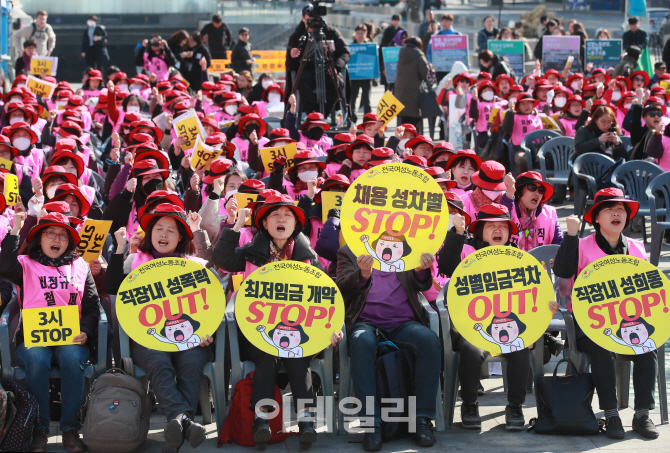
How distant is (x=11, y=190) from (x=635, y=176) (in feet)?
20.7

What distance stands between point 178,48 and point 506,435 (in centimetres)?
1696

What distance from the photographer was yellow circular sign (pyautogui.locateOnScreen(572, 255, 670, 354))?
5.49m

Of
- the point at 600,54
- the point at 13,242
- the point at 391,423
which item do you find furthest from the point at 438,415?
the point at 600,54

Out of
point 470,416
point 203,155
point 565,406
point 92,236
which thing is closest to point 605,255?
point 565,406

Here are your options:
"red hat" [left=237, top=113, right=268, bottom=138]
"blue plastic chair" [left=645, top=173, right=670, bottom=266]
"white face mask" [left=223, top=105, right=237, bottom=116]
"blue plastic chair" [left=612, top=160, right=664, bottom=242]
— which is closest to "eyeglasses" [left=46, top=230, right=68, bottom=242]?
"red hat" [left=237, top=113, right=268, bottom=138]

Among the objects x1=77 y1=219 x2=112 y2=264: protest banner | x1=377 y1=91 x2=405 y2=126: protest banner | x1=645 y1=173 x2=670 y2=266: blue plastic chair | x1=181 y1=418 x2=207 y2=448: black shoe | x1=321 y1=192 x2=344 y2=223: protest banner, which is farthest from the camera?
x1=377 y1=91 x2=405 y2=126: protest banner

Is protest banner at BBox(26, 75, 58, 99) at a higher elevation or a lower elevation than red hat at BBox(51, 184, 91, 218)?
higher

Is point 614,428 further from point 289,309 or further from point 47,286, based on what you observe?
point 47,286

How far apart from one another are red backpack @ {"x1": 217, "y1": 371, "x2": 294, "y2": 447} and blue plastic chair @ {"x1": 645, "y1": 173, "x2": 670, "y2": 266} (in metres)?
4.76

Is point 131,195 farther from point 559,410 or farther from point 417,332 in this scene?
point 559,410

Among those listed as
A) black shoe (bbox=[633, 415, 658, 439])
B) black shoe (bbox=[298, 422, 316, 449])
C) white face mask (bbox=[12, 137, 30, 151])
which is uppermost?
white face mask (bbox=[12, 137, 30, 151])

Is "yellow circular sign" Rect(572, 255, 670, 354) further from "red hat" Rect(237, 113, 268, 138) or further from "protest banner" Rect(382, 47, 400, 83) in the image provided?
"protest banner" Rect(382, 47, 400, 83)

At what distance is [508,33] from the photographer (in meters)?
21.2

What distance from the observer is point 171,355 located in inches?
218
